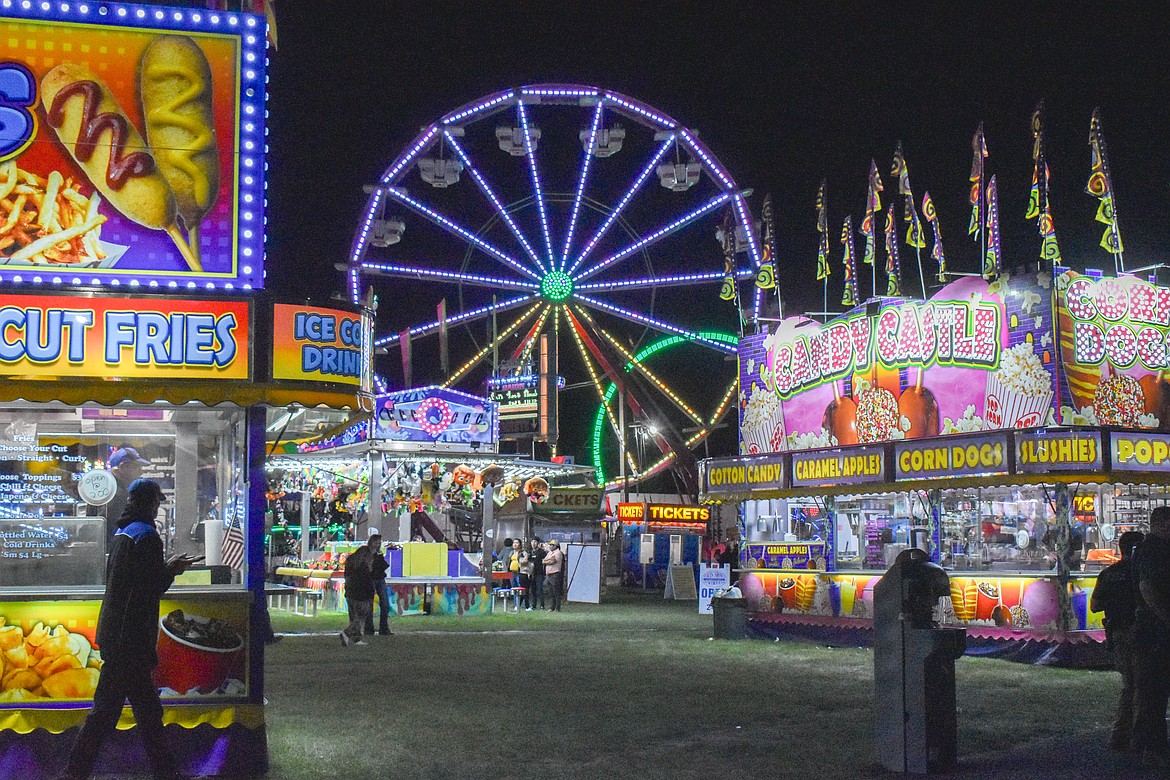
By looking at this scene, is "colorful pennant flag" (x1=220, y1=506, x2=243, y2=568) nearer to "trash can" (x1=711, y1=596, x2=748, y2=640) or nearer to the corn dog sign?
the corn dog sign

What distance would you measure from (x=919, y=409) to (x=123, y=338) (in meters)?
12.4

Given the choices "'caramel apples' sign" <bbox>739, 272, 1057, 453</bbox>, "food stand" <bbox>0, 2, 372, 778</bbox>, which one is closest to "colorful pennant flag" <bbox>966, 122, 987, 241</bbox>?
"'caramel apples' sign" <bbox>739, 272, 1057, 453</bbox>

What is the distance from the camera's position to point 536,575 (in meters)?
25.2

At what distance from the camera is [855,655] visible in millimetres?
15750

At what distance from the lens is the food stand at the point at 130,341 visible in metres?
7.73

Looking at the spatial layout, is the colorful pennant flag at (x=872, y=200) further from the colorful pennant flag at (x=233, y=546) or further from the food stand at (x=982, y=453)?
the colorful pennant flag at (x=233, y=546)

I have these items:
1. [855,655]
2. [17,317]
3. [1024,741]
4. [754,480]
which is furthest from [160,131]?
[754,480]

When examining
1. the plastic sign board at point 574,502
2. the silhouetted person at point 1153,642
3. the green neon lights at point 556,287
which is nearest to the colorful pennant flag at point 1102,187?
the silhouetted person at point 1153,642

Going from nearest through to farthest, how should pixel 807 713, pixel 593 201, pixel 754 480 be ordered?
1. pixel 807 713
2. pixel 754 480
3. pixel 593 201

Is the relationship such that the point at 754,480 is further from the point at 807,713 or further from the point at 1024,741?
the point at 1024,741

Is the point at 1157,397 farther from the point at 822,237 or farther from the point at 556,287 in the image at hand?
the point at 556,287

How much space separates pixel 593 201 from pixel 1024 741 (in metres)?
22.8

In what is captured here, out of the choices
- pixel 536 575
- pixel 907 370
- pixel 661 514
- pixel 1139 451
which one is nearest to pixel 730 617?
pixel 907 370

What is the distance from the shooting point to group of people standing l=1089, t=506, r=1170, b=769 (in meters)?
7.65
